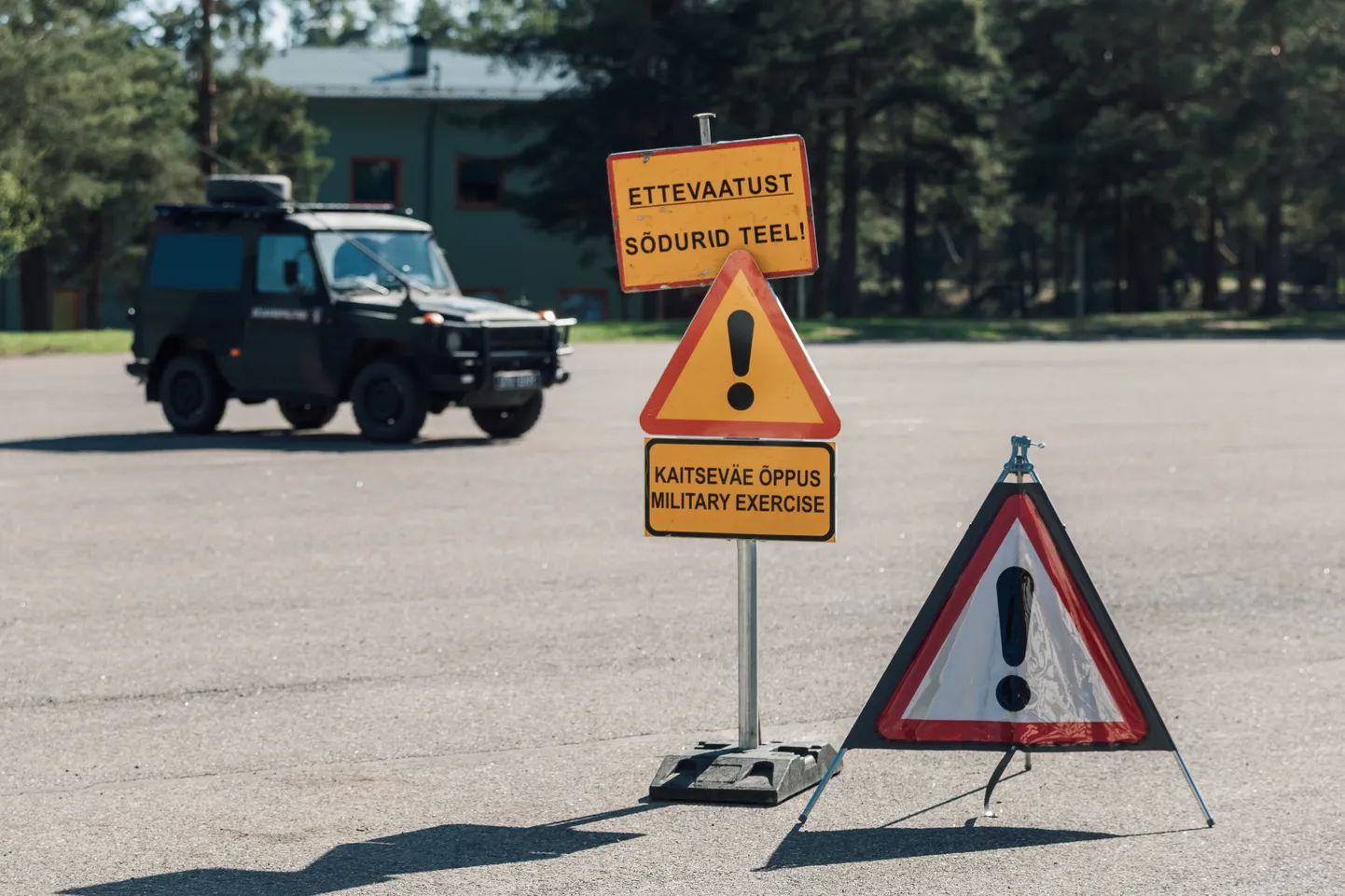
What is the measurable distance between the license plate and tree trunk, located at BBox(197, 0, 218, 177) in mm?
38111

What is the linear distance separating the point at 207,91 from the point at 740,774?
5339 centimetres

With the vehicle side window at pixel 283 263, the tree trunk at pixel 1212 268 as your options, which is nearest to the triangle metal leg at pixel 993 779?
the vehicle side window at pixel 283 263

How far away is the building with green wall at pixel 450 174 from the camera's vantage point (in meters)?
65.8

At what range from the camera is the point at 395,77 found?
221 feet

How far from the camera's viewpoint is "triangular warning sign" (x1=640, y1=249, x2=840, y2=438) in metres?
6.40

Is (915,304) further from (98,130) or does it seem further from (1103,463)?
(1103,463)

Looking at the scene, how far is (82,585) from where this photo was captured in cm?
1084

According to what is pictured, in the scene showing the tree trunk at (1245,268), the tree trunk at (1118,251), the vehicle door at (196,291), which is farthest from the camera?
the tree trunk at (1245,268)

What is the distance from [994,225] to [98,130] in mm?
36171

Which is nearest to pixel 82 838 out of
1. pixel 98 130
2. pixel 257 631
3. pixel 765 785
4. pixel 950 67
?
pixel 765 785

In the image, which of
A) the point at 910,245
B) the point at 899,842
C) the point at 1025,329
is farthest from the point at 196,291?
the point at 910,245

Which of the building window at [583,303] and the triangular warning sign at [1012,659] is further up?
the building window at [583,303]

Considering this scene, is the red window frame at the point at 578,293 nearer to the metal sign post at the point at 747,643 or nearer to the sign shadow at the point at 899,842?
the metal sign post at the point at 747,643

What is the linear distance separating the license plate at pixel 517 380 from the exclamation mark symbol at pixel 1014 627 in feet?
44.8
